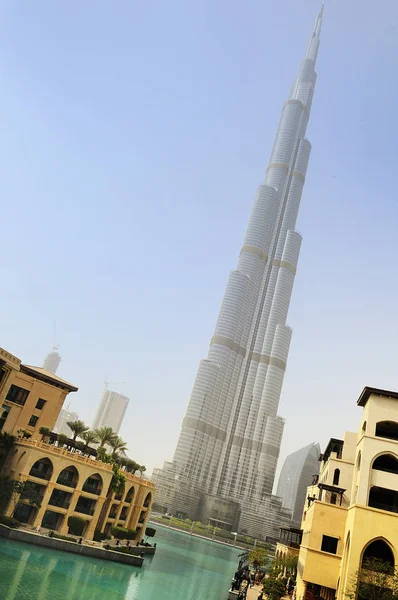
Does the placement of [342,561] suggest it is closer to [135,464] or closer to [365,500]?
[365,500]

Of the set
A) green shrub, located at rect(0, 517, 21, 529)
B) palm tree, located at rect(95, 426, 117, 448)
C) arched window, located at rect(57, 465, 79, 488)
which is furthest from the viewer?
palm tree, located at rect(95, 426, 117, 448)

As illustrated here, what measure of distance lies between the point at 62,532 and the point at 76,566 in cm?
908

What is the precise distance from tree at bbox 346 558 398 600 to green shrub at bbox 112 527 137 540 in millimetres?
39782

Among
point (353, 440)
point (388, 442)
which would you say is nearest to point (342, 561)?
point (388, 442)

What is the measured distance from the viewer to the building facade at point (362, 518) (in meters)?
33.2

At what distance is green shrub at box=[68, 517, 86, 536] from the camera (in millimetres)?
55156

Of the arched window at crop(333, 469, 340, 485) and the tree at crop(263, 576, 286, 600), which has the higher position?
the arched window at crop(333, 469, 340, 485)

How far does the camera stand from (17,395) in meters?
62.9

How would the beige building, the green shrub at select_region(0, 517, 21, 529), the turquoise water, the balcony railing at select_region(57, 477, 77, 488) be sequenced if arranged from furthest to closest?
the balcony railing at select_region(57, 477, 77, 488), the beige building, the green shrub at select_region(0, 517, 21, 529), the turquoise water

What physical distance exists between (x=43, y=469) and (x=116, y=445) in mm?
14948

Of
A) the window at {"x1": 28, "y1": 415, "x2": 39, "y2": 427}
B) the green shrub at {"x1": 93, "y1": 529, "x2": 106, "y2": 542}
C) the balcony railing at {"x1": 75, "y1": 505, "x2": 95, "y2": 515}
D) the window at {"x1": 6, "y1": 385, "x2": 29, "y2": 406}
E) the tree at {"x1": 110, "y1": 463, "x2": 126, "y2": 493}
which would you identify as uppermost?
the window at {"x1": 6, "y1": 385, "x2": 29, "y2": 406}

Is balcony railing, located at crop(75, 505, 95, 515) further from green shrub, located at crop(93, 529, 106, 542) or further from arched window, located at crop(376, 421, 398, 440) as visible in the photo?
arched window, located at crop(376, 421, 398, 440)

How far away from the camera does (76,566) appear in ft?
150

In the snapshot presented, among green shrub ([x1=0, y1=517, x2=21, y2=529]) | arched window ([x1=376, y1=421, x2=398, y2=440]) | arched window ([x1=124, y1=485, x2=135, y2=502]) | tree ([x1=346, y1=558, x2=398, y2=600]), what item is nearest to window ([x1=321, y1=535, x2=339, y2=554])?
tree ([x1=346, y1=558, x2=398, y2=600])
